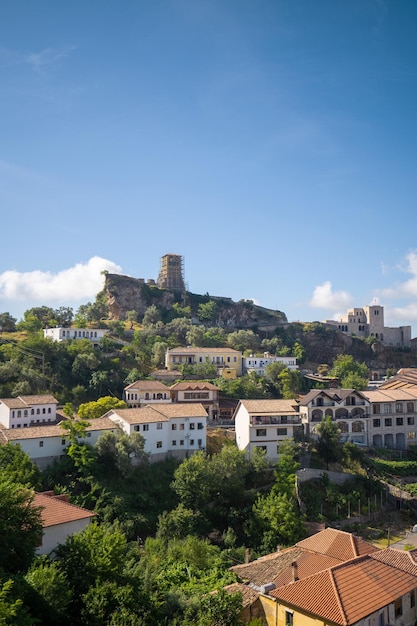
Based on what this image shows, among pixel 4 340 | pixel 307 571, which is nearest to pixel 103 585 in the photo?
pixel 307 571

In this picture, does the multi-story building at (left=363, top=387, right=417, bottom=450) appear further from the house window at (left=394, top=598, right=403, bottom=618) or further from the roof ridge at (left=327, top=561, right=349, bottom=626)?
the roof ridge at (left=327, top=561, right=349, bottom=626)

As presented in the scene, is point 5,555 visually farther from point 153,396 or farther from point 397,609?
point 153,396

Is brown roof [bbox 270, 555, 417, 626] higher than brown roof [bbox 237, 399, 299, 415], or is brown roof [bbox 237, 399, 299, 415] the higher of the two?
brown roof [bbox 237, 399, 299, 415]

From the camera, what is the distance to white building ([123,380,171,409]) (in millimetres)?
55875

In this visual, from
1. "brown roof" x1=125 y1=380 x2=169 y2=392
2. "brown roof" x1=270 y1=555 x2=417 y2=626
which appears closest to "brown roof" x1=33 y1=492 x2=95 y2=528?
"brown roof" x1=270 y1=555 x2=417 y2=626

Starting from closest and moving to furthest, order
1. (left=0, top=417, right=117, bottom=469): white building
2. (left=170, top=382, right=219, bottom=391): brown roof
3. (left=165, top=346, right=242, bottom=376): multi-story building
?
(left=0, top=417, right=117, bottom=469): white building
(left=170, top=382, right=219, bottom=391): brown roof
(left=165, top=346, right=242, bottom=376): multi-story building

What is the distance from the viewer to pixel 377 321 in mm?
113375

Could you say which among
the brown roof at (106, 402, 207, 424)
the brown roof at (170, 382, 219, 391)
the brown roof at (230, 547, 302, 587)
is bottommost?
the brown roof at (230, 547, 302, 587)

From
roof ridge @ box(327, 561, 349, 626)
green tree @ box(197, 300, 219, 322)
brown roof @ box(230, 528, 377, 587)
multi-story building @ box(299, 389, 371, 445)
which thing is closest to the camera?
roof ridge @ box(327, 561, 349, 626)

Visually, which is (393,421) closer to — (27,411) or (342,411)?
(342,411)

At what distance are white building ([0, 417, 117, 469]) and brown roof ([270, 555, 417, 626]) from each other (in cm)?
2361

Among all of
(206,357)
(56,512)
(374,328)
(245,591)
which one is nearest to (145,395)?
(206,357)

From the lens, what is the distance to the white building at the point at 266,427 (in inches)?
1815

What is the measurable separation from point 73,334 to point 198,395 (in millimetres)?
25504
